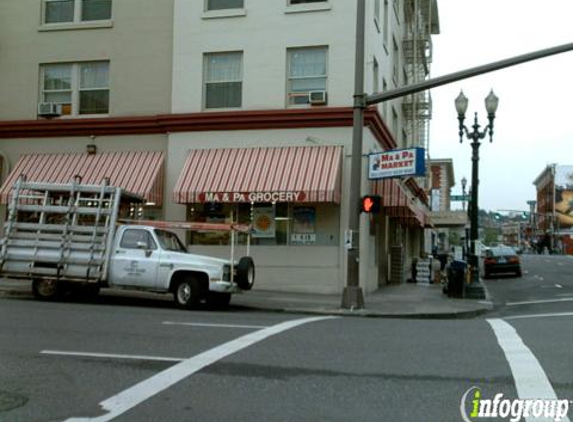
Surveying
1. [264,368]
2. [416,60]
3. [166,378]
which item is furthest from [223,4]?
[166,378]

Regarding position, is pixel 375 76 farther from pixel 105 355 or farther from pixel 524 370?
pixel 105 355

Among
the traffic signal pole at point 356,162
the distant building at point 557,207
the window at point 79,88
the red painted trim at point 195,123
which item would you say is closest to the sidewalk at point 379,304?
the traffic signal pole at point 356,162

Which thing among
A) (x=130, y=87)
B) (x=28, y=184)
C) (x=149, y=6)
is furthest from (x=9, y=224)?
(x=149, y=6)

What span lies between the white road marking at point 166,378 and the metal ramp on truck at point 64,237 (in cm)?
633

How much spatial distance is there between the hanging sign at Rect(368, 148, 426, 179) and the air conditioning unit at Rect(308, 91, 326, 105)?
243cm

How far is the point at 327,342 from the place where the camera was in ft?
32.0

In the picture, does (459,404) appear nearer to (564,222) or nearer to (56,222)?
(56,222)

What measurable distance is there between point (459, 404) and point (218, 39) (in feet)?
53.9

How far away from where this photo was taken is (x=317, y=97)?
774 inches

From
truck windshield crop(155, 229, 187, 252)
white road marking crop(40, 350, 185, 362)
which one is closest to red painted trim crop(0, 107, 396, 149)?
truck windshield crop(155, 229, 187, 252)

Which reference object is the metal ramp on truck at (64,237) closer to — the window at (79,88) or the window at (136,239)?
the window at (136,239)

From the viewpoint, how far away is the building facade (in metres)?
19.4

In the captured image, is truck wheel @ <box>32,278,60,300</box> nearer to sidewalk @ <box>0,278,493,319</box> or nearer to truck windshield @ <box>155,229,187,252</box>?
sidewalk @ <box>0,278,493,319</box>

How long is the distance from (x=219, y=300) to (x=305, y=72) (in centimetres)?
786
